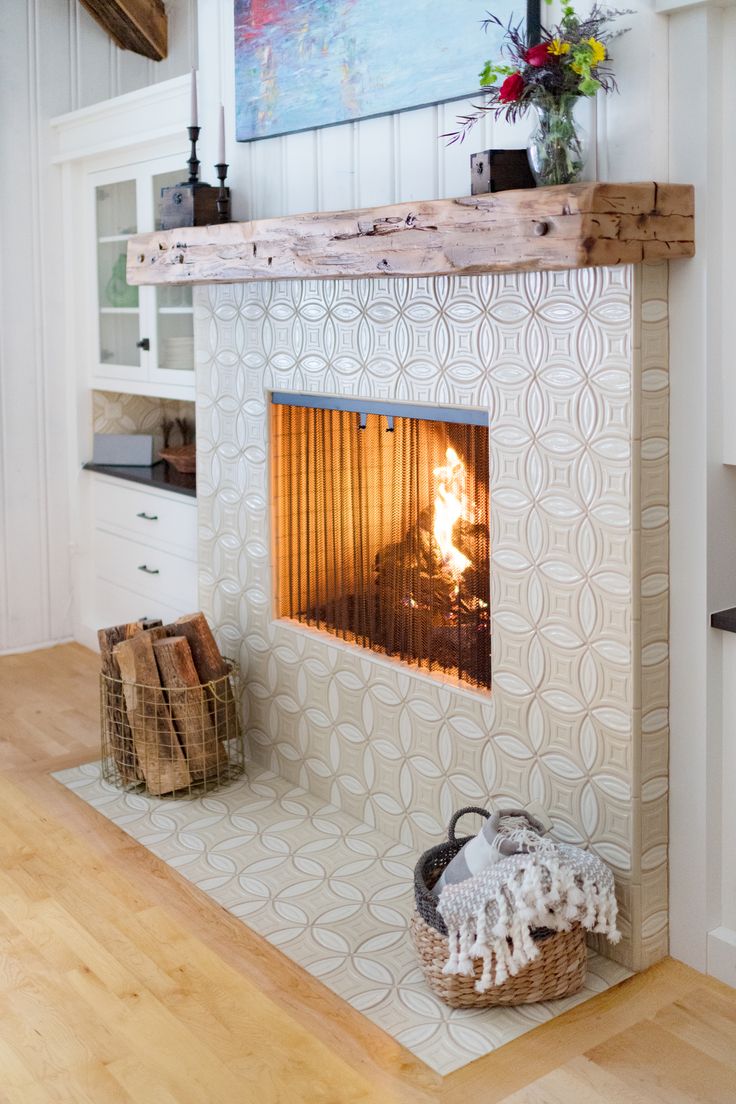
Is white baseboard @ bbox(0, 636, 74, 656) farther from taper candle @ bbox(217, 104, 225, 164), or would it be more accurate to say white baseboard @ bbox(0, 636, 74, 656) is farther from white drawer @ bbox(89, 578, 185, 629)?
taper candle @ bbox(217, 104, 225, 164)

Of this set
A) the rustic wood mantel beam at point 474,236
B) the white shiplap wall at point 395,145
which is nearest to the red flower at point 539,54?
the white shiplap wall at point 395,145

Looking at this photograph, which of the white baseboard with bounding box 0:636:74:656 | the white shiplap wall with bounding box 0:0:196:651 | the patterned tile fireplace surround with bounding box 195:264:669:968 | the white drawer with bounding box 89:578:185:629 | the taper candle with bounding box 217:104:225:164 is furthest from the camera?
the white baseboard with bounding box 0:636:74:656

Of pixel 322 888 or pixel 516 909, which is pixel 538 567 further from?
pixel 322 888

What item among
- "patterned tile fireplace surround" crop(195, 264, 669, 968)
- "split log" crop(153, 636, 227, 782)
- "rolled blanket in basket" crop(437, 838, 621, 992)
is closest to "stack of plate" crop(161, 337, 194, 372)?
"patterned tile fireplace surround" crop(195, 264, 669, 968)

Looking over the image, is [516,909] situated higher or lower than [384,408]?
lower

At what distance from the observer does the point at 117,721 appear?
3.38m

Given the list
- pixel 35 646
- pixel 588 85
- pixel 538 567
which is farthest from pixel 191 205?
pixel 35 646

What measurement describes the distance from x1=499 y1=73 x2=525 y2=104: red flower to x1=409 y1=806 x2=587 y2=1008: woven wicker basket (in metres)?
1.59

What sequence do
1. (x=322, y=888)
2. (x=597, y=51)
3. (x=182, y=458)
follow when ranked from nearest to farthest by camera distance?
(x=597, y=51), (x=322, y=888), (x=182, y=458)

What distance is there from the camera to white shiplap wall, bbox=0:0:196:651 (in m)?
4.47

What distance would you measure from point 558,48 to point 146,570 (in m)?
2.66

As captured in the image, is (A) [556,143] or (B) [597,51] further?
(A) [556,143]

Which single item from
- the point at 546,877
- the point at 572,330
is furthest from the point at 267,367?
the point at 546,877

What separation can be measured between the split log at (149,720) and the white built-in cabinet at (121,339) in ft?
2.61
